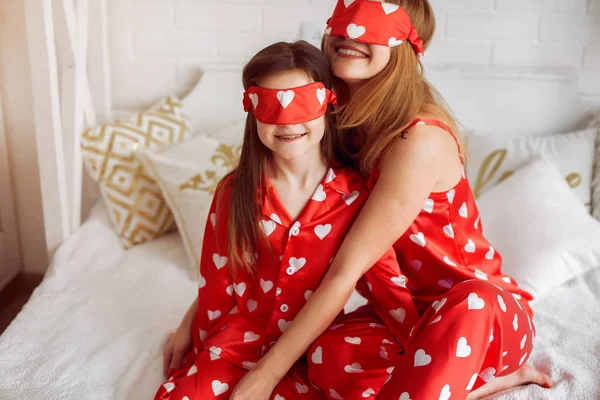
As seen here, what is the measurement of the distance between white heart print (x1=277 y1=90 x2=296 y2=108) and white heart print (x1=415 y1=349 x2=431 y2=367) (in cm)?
49

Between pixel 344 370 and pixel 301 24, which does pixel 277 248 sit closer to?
pixel 344 370

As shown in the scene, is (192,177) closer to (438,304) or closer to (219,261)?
(219,261)

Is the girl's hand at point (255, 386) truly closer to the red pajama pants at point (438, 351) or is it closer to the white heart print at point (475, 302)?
the red pajama pants at point (438, 351)

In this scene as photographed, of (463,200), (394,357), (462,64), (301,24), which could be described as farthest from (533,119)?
(394,357)

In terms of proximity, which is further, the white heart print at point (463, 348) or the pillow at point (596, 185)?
the pillow at point (596, 185)

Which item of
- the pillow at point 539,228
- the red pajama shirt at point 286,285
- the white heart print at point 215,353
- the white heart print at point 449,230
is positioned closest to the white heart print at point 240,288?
the red pajama shirt at point 286,285

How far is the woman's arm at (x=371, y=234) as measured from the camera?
120 cm

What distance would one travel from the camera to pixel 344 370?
1.19 metres

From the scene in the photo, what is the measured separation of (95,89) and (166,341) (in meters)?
1.08

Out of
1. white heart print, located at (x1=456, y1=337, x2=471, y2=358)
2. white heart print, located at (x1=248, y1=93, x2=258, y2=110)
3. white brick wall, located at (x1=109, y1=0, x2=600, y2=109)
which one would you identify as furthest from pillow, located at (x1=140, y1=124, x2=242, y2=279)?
white heart print, located at (x1=456, y1=337, x2=471, y2=358)

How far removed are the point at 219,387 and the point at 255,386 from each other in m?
0.08

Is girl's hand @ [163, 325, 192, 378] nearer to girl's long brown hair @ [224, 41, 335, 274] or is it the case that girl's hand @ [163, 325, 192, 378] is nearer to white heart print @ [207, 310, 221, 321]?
white heart print @ [207, 310, 221, 321]

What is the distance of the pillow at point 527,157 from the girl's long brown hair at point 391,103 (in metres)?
0.70

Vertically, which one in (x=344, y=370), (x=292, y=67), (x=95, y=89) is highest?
(x=292, y=67)
